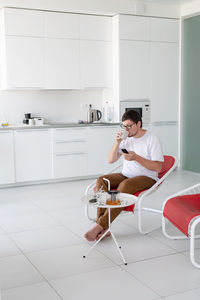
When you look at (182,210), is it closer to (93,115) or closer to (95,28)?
(93,115)

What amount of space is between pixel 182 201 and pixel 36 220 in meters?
1.60

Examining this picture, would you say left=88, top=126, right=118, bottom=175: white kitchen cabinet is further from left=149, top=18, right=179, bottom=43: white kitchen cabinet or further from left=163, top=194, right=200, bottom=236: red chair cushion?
left=163, top=194, right=200, bottom=236: red chair cushion

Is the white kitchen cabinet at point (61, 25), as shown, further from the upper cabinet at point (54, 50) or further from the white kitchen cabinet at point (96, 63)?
the white kitchen cabinet at point (96, 63)

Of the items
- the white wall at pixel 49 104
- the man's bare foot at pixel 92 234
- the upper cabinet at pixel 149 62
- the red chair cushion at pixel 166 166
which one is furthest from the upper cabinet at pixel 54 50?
the man's bare foot at pixel 92 234

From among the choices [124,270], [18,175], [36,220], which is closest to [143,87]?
[18,175]

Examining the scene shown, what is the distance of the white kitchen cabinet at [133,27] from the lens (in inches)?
243

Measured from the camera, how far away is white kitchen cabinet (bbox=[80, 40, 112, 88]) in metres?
6.16

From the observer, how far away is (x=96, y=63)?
6250 millimetres

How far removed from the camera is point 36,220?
161 inches

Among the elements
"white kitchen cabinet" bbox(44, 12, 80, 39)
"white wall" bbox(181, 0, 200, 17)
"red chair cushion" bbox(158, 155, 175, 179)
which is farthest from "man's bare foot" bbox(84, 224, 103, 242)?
"white wall" bbox(181, 0, 200, 17)

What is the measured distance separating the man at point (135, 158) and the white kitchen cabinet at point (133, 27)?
2882mm

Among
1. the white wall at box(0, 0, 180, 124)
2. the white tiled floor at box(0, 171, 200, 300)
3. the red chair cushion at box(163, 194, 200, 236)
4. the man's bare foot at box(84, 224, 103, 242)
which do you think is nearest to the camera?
the white tiled floor at box(0, 171, 200, 300)

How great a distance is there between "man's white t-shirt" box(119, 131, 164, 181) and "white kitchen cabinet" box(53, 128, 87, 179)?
2203 mm

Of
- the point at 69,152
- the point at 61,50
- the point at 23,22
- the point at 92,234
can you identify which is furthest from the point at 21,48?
the point at 92,234
